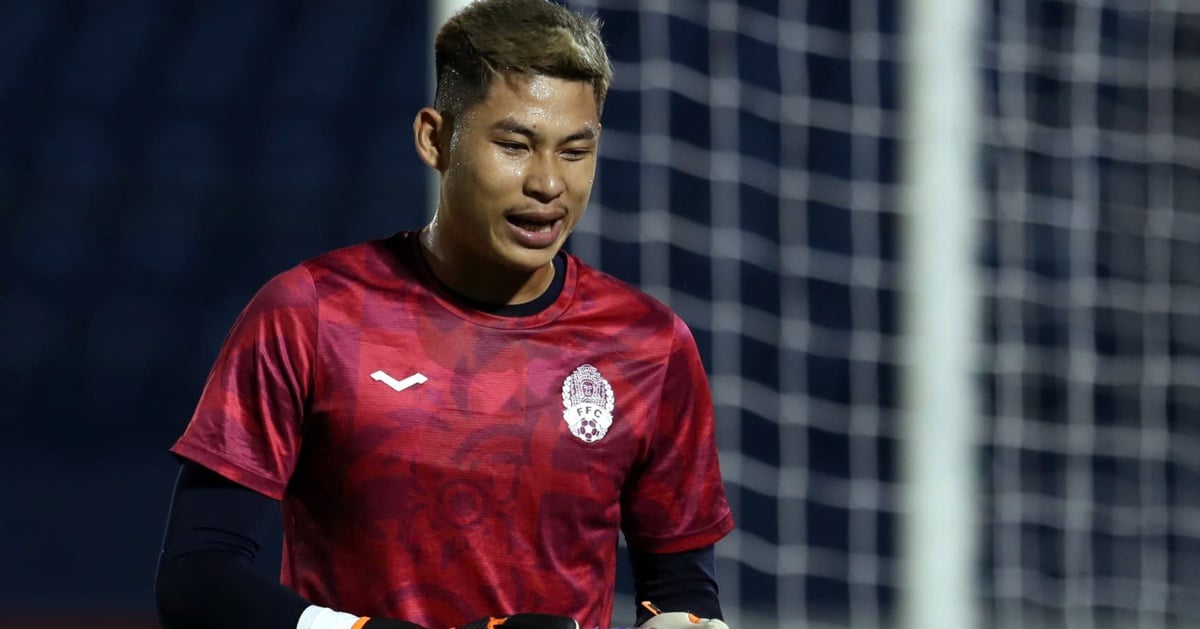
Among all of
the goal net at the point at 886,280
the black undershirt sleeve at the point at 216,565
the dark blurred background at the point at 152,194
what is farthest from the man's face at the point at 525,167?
the dark blurred background at the point at 152,194

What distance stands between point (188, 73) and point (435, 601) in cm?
470

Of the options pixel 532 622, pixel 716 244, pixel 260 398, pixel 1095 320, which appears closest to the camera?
pixel 532 622

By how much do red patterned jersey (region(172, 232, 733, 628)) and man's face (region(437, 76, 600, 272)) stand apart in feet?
0.42

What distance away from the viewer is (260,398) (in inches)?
79.3

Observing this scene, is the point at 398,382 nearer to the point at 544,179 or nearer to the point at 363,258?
the point at 363,258

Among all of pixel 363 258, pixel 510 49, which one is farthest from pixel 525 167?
pixel 363 258

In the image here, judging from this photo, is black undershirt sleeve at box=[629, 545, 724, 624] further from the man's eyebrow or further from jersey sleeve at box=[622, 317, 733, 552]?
the man's eyebrow

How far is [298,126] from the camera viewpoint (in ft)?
21.5

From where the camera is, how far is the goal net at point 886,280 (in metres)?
5.78

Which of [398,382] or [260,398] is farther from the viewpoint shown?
[398,382]

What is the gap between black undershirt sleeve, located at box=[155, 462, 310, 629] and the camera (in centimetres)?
192

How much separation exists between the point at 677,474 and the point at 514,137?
488 mm

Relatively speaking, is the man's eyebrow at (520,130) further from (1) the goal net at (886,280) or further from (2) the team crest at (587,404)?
(1) the goal net at (886,280)

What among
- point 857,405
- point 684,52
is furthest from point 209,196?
point 857,405
